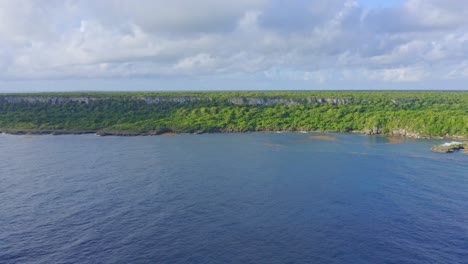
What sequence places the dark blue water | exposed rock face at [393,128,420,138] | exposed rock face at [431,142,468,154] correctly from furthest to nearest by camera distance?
exposed rock face at [393,128,420,138] < exposed rock face at [431,142,468,154] < the dark blue water

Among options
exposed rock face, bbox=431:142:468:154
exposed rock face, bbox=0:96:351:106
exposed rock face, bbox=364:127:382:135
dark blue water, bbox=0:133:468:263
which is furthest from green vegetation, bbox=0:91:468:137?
dark blue water, bbox=0:133:468:263

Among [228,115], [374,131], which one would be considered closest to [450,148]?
[374,131]

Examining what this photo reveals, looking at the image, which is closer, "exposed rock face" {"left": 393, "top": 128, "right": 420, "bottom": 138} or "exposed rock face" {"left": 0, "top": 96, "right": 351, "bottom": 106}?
"exposed rock face" {"left": 393, "top": 128, "right": 420, "bottom": 138}

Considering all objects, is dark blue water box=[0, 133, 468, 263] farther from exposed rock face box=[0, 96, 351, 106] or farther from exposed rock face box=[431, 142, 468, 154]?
exposed rock face box=[0, 96, 351, 106]

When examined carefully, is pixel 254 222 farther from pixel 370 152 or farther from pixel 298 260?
pixel 370 152

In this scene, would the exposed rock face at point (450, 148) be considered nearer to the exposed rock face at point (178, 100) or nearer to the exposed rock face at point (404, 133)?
the exposed rock face at point (404, 133)

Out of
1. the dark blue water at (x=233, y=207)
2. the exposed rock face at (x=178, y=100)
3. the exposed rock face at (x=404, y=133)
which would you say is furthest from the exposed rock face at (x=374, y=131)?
the exposed rock face at (x=178, y=100)

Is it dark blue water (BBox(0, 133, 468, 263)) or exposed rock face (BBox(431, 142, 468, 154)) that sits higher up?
exposed rock face (BBox(431, 142, 468, 154))
